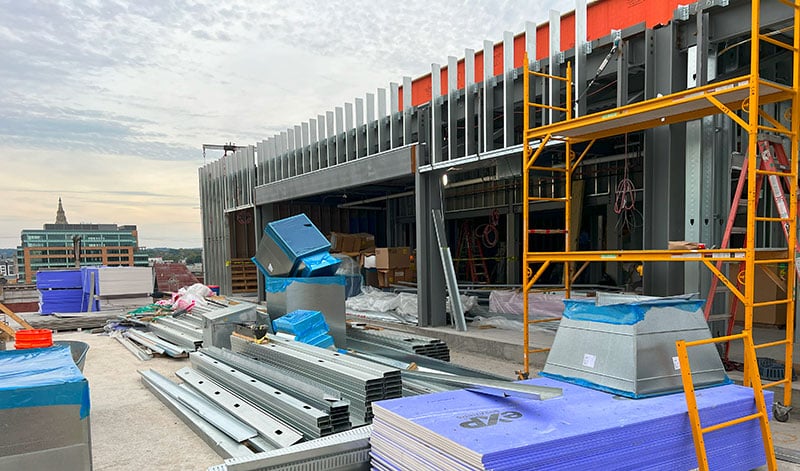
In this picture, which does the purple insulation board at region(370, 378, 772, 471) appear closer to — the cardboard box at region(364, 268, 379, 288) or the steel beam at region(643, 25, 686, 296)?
the steel beam at region(643, 25, 686, 296)

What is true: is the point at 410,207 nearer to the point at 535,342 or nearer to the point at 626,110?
the point at 535,342

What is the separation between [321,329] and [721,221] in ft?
16.7

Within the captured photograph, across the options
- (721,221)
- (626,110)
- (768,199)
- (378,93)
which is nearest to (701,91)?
(626,110)

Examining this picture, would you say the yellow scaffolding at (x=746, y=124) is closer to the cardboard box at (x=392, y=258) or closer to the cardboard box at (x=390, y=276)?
the cardboard box at (x=392, y=258)

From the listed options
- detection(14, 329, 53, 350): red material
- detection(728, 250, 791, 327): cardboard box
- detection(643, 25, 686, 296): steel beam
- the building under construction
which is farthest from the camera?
detection(728, 250, 791, 327): cardboard box

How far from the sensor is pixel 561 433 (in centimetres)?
280

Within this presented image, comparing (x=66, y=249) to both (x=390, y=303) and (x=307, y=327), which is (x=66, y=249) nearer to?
(x=390, y=303)

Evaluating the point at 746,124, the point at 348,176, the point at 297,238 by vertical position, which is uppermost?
the point at 348,176

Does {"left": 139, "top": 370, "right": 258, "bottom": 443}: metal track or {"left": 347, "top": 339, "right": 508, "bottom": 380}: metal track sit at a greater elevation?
{"left": 347, "top": 339, "right": 508, "bottom": 380}: metal track

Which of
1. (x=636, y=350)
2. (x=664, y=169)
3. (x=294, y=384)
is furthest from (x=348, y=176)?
(x=636, y=350)

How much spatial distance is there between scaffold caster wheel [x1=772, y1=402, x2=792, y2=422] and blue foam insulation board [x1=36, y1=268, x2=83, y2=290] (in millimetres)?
16643

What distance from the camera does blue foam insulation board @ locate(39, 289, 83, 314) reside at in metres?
14.3

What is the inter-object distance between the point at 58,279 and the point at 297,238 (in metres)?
10.9

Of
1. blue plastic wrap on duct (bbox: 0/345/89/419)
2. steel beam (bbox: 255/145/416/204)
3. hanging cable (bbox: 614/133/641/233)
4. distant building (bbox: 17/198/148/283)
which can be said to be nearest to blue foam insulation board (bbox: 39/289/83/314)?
steel beam (bbox: 255/145/416/204)
